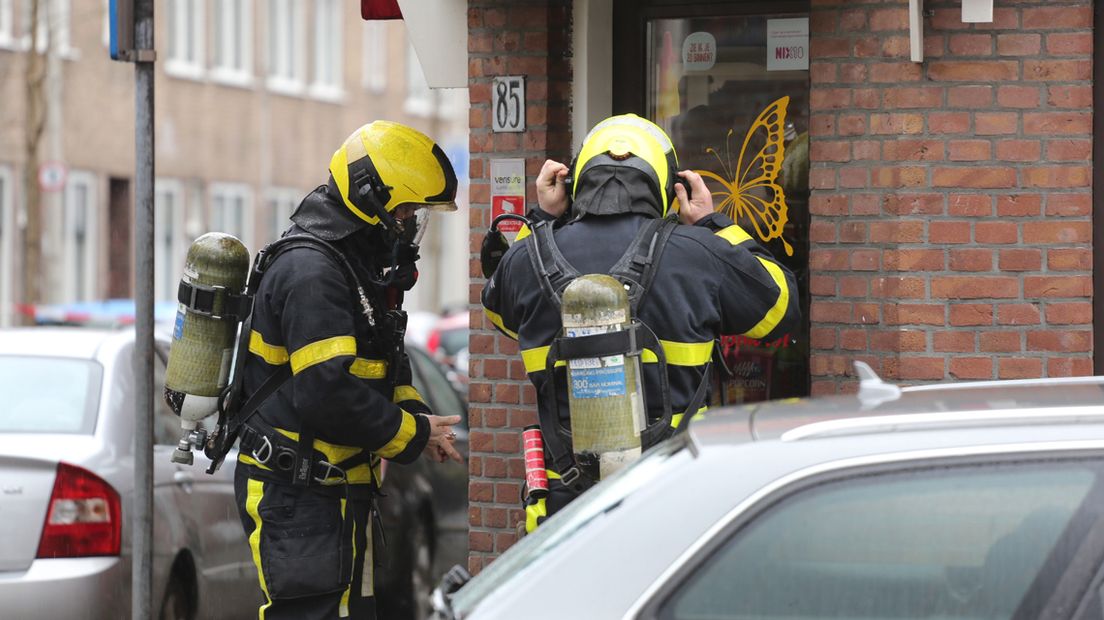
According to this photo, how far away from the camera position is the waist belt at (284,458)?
16.8ft

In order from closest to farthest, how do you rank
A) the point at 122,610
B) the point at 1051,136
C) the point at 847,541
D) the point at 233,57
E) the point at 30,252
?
the point at 847,541 < the point at 1051,136 < the point at 122,610 < the point at 30,252 < the point at 233,57

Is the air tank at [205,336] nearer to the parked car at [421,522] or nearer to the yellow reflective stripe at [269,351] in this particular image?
the yellow reflective stripe at [269,351]

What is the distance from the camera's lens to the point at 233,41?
32.8 m

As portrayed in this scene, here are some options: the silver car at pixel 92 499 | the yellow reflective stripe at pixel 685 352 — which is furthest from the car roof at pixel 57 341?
the yellow reflective stripe at pixel 685 352

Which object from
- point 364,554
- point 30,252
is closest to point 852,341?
point 364,554

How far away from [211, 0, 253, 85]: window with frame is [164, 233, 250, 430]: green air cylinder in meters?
27.4

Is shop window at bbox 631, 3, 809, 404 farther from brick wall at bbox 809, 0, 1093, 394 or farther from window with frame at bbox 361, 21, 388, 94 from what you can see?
window with frame at bbox 361, 21, 388, 94

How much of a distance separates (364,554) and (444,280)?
36953 millimetres

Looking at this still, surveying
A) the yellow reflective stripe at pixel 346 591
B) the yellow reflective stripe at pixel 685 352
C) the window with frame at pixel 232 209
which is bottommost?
the yellow reflective stripe at pixel 346 591

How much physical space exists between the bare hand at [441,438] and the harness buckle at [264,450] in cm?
48

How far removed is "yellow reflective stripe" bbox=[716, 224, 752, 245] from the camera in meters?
4.69

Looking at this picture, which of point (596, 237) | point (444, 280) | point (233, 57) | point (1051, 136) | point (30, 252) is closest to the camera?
point (596, 237)

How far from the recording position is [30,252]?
18.2m

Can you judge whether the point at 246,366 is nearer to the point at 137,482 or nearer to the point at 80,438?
the point at 137,482
